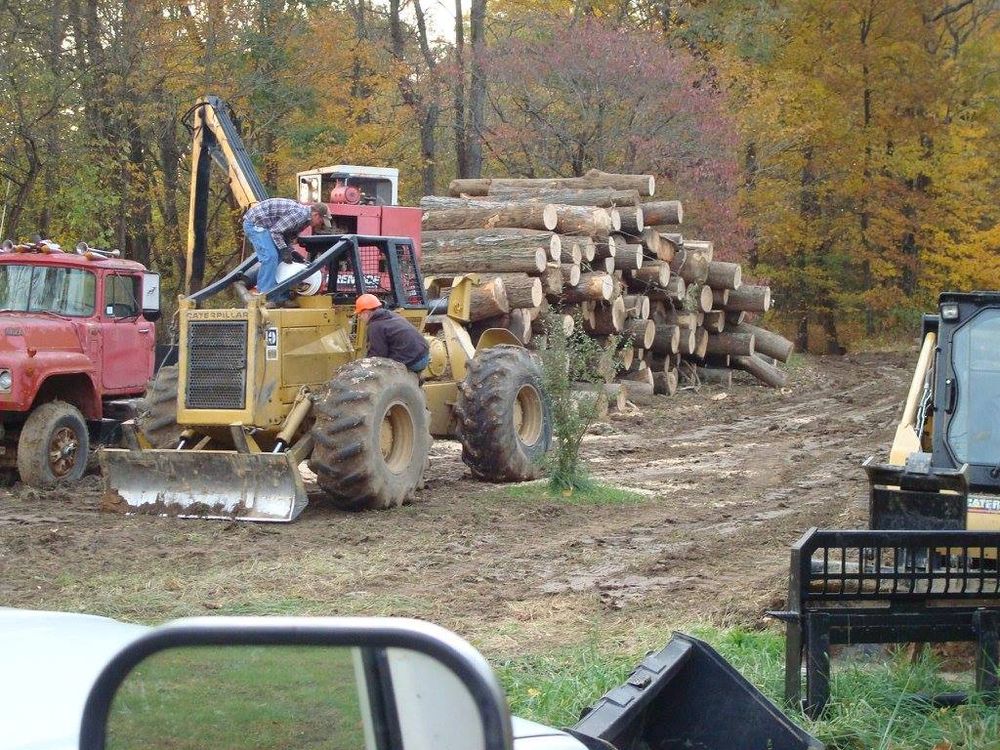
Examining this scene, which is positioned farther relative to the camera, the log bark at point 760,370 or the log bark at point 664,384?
the log bark at point 760,370

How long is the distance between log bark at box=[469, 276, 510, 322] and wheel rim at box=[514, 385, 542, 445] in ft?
14.2

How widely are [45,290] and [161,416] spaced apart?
2.42m

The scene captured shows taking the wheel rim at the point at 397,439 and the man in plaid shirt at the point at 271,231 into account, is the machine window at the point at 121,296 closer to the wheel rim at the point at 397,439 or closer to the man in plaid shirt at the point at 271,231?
the man in plaid shirt at the point at 271,231

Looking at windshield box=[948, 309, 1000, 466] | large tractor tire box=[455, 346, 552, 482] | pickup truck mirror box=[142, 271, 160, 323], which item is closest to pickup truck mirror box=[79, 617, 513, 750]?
windshield box=[948, 309, 1000, 466]

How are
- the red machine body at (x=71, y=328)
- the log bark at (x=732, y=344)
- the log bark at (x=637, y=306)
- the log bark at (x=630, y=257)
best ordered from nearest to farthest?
the red machine body at (x=71, y=328)
the log bark at (x=630, y=257)
the log bark at (x=637, y=306)
the log bark at (x=732, y=344)

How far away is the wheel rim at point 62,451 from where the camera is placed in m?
12.2

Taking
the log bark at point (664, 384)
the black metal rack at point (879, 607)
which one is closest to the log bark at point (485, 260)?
the log bark at point (664, 384)

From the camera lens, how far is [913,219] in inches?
1232

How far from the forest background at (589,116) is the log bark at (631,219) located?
231 inches

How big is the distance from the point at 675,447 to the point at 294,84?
40.7 ft

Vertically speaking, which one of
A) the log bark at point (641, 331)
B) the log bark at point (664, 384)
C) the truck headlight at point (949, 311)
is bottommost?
the log bark at point (664, 384)

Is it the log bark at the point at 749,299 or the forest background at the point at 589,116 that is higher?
the forest background at the point at 589,116

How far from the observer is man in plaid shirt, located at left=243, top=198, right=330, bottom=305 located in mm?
11219

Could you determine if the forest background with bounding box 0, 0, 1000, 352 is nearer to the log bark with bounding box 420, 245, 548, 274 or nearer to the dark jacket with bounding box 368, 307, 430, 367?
the log bark with bounding box 420, 245, 548, 274
